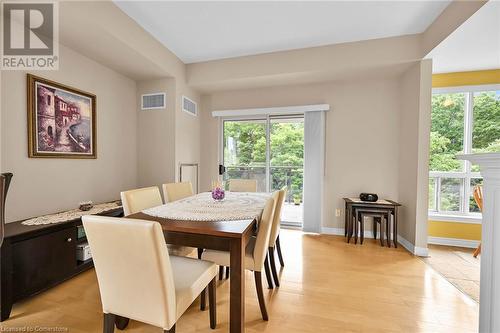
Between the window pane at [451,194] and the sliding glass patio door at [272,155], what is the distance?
2137 millimetres

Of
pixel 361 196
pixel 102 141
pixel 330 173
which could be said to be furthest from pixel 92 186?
pixel 361 196

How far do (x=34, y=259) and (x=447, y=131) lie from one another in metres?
5.23

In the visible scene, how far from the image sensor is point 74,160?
2.59 meters

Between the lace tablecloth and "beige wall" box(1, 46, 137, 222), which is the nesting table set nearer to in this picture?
the lace tablecloth

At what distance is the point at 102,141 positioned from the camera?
296 centimetres

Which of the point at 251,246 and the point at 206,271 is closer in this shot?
the point at 206,271

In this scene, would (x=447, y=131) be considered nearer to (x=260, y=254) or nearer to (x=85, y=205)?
(x=260, y=254)

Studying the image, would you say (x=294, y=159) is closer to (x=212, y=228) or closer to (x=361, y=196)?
(x=361, y=196)

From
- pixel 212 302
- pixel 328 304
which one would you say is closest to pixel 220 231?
pixel 212 302

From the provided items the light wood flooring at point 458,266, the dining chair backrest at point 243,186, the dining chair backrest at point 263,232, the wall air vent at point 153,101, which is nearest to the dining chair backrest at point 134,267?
the dining chair backrest at point 263,232

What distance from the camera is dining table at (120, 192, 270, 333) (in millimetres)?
1284

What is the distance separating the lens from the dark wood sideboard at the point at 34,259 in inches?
62.6

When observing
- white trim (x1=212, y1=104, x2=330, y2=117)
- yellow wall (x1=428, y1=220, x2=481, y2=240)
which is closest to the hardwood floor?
yellow wall (x1=428, y1=220, x2=481, y2=240)

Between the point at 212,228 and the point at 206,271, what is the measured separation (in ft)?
0.91
